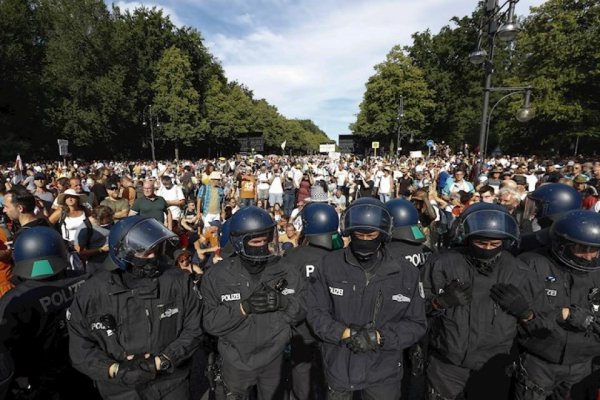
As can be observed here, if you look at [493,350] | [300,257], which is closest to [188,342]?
[300,257]

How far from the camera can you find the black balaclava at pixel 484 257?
277 cm

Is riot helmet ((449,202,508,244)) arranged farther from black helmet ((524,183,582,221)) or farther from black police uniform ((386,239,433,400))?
black helmet ((524,183,582,221))

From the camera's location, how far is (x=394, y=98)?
47062 mm

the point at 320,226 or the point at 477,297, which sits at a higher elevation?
the point at 320,226

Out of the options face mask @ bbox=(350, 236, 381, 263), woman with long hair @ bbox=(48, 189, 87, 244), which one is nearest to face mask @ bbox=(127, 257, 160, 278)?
face mask @ bbox=(350, 236, 381, 263)

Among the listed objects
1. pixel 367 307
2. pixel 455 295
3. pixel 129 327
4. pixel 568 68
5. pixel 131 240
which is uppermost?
pixel 568 68

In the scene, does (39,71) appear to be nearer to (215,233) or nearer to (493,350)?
(215,233)

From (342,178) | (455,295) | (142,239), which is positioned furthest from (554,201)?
(342,178)

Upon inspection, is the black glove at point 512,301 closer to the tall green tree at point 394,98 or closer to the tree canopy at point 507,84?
the tree canopy at point 507,84

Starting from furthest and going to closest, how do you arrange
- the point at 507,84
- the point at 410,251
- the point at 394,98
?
the point at 394,98, the point at 507,84, the point at 410,251

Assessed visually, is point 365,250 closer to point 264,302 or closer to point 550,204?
point 264,302

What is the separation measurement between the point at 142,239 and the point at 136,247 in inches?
2.6

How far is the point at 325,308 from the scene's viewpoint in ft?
9.15

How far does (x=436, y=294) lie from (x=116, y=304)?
234cm
